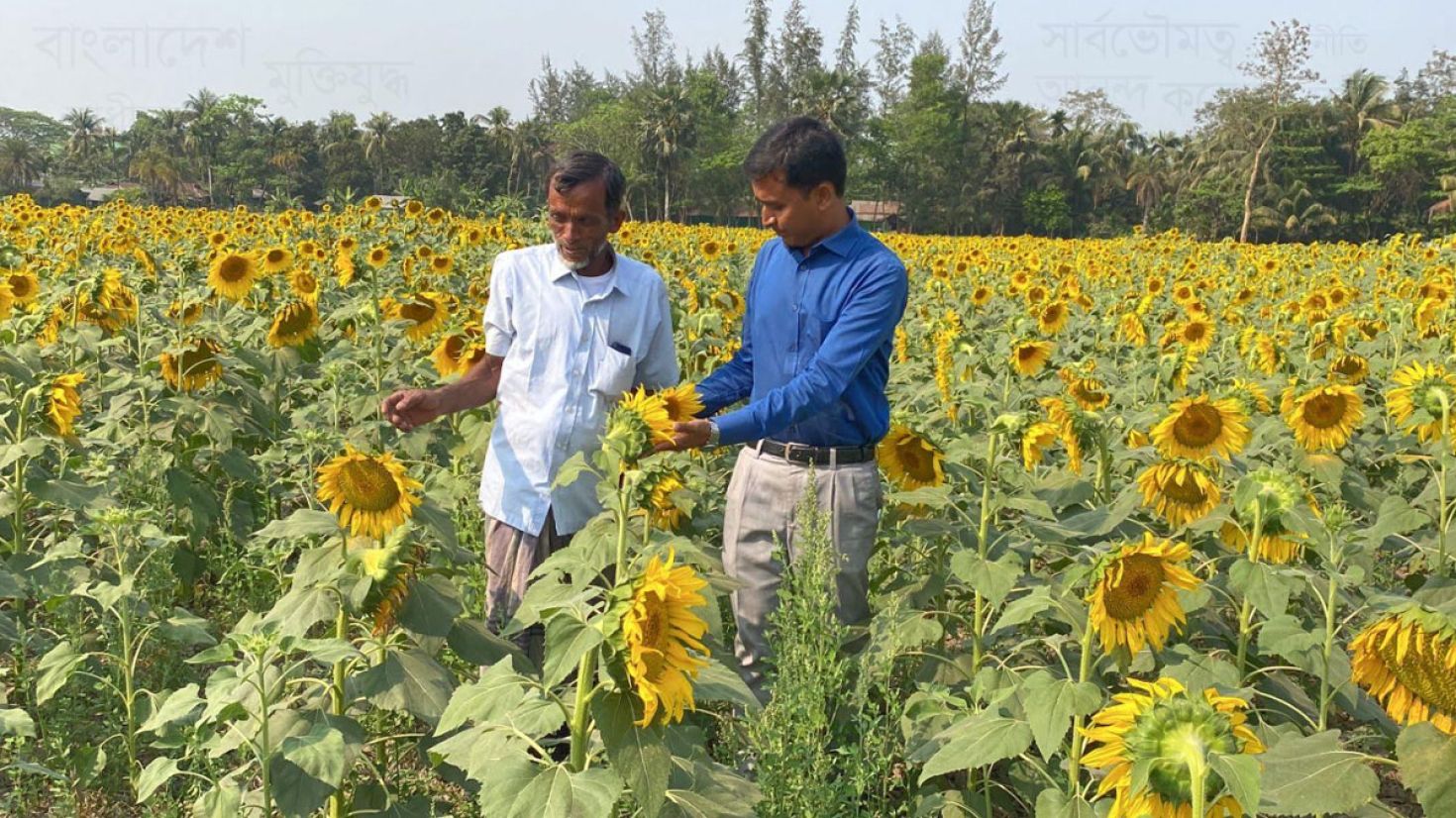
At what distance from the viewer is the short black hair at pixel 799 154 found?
8.30 feet

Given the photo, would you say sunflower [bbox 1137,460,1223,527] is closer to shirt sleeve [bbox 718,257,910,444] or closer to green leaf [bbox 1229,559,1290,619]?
green leaf [bbox 1229,559,1290,619]

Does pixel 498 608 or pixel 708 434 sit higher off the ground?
Result: pixel 708 434

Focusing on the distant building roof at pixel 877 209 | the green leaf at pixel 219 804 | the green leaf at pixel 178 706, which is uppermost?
the distant building roof at pixel 877 209

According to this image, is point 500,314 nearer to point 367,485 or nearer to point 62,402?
point 367,485

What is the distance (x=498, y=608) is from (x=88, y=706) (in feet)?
4.65

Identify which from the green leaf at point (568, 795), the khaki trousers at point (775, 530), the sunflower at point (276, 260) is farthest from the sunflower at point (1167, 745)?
the sunflower at point (276, 260)

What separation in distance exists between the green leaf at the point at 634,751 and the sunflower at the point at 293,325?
132 inches

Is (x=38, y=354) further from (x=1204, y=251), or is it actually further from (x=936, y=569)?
(x=1204, y=251)

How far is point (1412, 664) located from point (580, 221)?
192cm

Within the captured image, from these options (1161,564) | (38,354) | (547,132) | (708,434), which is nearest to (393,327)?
(38,354)

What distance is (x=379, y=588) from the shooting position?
1845 millimetres

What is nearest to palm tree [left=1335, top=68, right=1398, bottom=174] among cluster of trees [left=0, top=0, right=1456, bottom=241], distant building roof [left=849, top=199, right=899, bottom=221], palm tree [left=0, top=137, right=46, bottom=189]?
cluster of trees [left=0, top=0, right=1456, bottom=241]

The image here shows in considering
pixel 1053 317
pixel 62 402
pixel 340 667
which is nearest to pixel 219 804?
pixel 340 667

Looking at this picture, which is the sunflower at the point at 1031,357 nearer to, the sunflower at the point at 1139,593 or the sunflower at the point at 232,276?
the sunflower at the point at 1139,593
